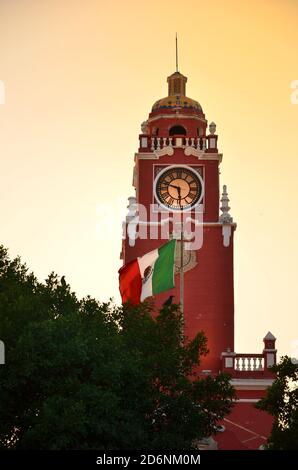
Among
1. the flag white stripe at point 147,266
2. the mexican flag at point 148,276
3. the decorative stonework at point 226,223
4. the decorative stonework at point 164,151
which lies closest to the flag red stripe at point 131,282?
the mexican flag at point 148,276

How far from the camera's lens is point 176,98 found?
7888 centimetres

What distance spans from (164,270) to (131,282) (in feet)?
5.45

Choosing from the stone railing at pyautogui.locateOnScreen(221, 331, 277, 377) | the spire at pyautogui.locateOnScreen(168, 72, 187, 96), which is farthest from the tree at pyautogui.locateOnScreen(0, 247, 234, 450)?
the spire at pyautogui.locateOnScreen(168, 72, 187, 96)

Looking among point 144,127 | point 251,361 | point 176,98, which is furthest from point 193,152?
point 251,361

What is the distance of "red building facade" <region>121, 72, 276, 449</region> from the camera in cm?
7219

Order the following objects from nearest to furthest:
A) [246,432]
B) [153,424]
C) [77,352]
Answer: [77,352]
[153,424]
[246,432]

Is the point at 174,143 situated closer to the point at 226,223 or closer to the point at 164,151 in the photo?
the point at 164,151

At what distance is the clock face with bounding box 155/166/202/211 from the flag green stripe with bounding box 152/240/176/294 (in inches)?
489

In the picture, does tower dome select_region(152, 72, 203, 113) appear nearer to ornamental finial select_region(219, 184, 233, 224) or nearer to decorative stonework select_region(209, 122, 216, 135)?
decorative stonework select_region(209, 122, 216, 135)

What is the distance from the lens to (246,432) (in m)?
66.3
